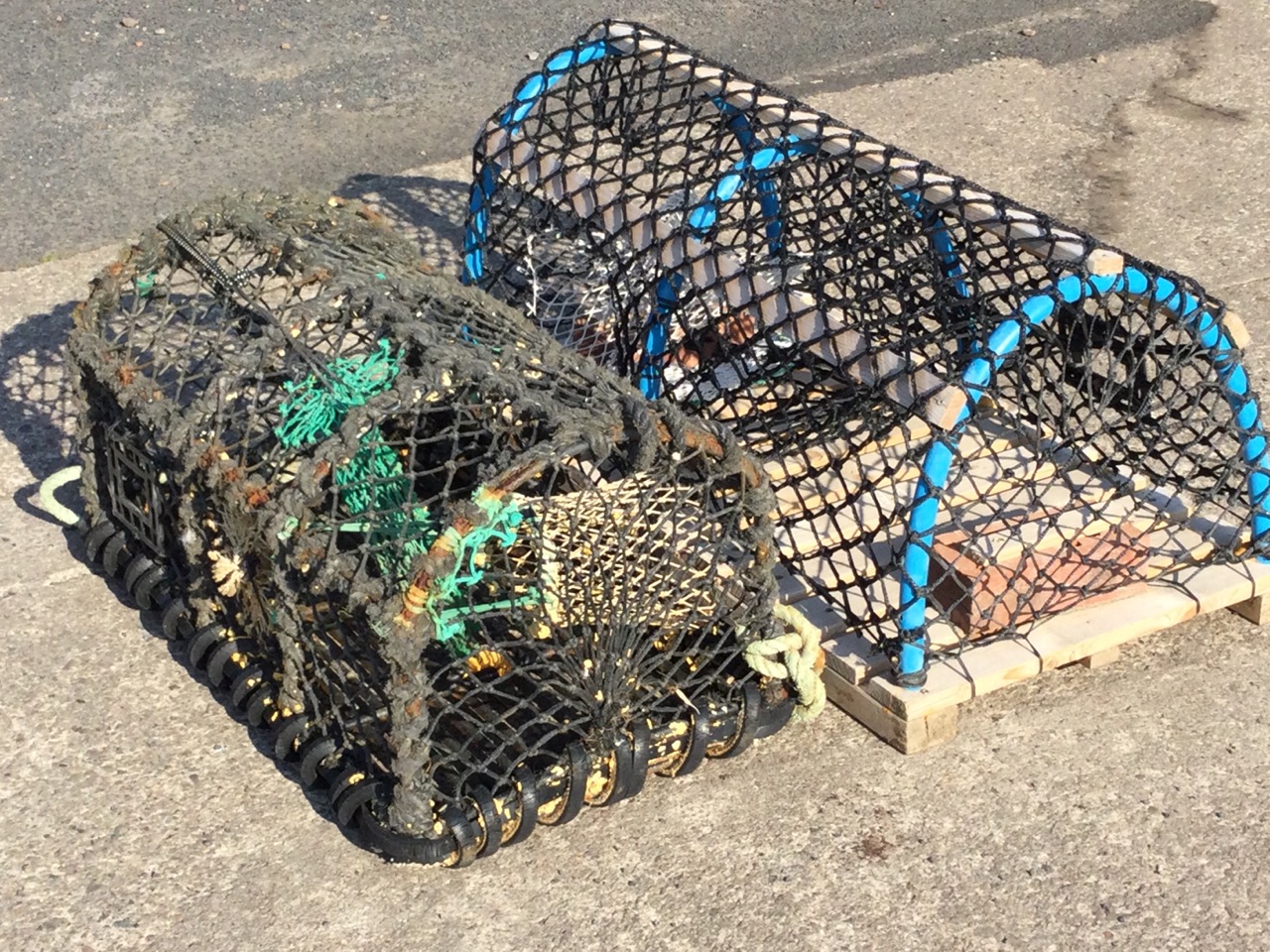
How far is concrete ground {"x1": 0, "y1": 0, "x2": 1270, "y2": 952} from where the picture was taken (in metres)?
3.25

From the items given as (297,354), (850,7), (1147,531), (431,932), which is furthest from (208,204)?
(850,7)

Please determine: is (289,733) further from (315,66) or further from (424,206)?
(315,66)

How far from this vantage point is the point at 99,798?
359 cm

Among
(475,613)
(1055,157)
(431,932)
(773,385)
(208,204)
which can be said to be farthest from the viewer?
(1055,157)

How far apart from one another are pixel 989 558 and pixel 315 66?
5085 millimetres

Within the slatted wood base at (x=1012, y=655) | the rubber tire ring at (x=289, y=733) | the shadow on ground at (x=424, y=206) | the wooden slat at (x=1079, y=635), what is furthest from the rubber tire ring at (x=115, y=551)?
the shadow on ground at (x=424, y=206)

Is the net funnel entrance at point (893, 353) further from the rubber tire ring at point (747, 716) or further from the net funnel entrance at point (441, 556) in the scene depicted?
the net funnel entrance at point (441, 556)

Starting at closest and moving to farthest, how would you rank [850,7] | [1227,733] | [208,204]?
[1227,733], [208,204], [850,7]

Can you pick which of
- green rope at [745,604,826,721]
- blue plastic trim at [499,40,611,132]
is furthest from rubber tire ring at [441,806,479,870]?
blue plastic trim at [499,40,611,132]

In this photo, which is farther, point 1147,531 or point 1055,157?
point 1055,157

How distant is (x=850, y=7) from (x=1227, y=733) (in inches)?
221

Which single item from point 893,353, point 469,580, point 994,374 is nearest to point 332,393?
point 469,580

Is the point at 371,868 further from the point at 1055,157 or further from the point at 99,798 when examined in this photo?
the point at 1055,157

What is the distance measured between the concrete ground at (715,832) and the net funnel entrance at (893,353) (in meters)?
0.29
